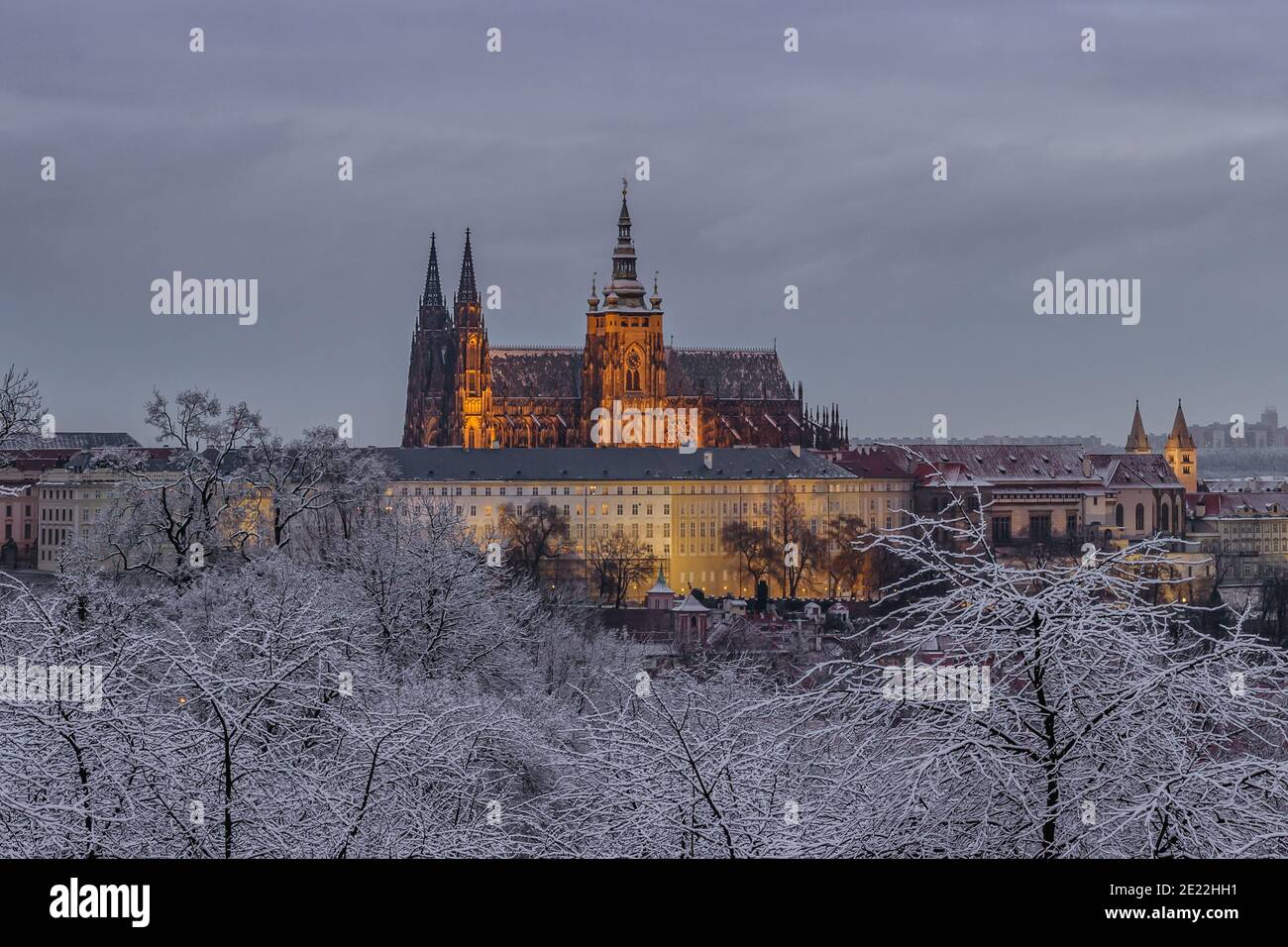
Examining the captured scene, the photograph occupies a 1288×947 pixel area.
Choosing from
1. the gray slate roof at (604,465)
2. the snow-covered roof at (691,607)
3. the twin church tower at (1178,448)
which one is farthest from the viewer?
the twin church tower at (1178,448)

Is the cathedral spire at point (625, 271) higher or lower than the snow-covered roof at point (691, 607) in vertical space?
higher

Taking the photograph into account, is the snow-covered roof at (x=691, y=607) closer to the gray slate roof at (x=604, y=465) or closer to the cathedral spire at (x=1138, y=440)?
the gray slate roof at (x=604, y=465)

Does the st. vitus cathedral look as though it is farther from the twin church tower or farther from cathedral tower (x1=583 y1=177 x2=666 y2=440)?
the twin church tower

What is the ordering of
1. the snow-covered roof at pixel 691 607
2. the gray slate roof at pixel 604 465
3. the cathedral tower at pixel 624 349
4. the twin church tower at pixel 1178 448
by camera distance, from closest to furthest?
the snow-covered roof at pixel 691 607 < the gray slate roof at pixel 604 465 < the twin church tower at pixel 1178 448 < the cathedral tower at pixel 624 349

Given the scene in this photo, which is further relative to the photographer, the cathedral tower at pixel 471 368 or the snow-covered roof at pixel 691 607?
the cathedral tower at pixel 471 368

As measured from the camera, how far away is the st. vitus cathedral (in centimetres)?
12644

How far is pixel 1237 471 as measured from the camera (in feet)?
426

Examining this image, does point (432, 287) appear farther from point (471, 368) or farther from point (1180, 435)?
point (1180, 435)

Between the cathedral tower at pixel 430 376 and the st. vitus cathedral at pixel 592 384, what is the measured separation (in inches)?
2.6

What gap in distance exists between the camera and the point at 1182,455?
120438 mm

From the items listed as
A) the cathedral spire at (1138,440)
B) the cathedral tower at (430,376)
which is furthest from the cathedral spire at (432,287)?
the cathedral spire at (1138,440)

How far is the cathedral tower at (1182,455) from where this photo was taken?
393ft

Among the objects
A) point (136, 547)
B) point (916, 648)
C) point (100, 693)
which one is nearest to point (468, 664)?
point (136, 547)

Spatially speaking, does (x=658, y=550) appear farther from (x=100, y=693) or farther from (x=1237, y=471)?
(x=100, y=693)
